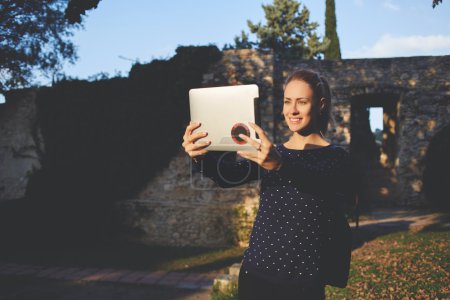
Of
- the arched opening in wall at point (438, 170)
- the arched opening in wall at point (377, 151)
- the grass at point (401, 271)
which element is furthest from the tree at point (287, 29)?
the grass at point (401, 271)

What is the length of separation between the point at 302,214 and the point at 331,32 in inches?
834

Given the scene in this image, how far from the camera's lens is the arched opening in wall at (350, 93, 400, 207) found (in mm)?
12383

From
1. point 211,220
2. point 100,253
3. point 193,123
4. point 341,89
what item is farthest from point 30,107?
point 193,123

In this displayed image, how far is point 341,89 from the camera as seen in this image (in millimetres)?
11133

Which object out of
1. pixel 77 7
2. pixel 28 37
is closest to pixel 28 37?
pixel 28 37

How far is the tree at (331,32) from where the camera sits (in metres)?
20.1

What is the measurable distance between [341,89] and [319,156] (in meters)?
10.3

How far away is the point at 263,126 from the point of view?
31.4 ft

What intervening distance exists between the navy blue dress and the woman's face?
6.2 inches

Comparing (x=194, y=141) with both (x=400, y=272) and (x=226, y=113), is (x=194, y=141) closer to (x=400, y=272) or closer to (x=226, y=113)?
Result: (x=226, y=113)

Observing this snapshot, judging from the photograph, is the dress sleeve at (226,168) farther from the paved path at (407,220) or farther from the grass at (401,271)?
the paved path at (407,220)

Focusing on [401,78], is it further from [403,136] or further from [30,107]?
[30,107]

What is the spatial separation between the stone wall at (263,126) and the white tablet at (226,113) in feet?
24.7

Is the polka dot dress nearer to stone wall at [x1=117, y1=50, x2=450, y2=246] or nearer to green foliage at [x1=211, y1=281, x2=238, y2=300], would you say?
green foliage at [x1=211, y1=281, x2=238, y2=300]
